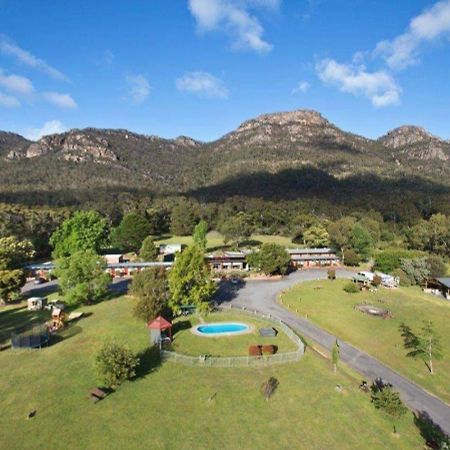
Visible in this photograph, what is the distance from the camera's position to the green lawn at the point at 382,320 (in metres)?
37.8

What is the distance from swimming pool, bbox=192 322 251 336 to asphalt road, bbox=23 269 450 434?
6907 millimetres

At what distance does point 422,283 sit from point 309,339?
144 ft

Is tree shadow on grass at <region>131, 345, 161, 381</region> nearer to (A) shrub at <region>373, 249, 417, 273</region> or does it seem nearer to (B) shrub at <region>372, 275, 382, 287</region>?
(B) shrub at <region>372, 275, 382, 287</region>

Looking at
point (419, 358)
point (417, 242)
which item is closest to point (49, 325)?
point (419, 358)

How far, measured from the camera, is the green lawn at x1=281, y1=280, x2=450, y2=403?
37.8 metres

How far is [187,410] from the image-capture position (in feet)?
89.1

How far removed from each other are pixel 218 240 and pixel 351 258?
4700cm

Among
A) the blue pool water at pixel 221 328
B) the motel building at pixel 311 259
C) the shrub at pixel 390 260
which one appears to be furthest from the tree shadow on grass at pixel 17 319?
the shrub at pixel 390 260

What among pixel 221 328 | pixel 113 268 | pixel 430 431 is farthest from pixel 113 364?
pixel 113 268

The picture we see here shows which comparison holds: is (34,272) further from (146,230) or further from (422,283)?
(422,283)

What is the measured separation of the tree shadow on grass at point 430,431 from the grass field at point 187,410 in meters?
0.70

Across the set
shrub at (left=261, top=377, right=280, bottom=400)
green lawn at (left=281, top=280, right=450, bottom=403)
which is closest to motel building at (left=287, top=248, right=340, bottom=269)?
green lawn at (left=281, top=280, right=450, bottom=403)

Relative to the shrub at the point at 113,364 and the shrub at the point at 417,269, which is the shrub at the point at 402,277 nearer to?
the shrub at the point at 417,269

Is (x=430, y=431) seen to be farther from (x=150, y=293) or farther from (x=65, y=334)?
(x=65, y=334)
